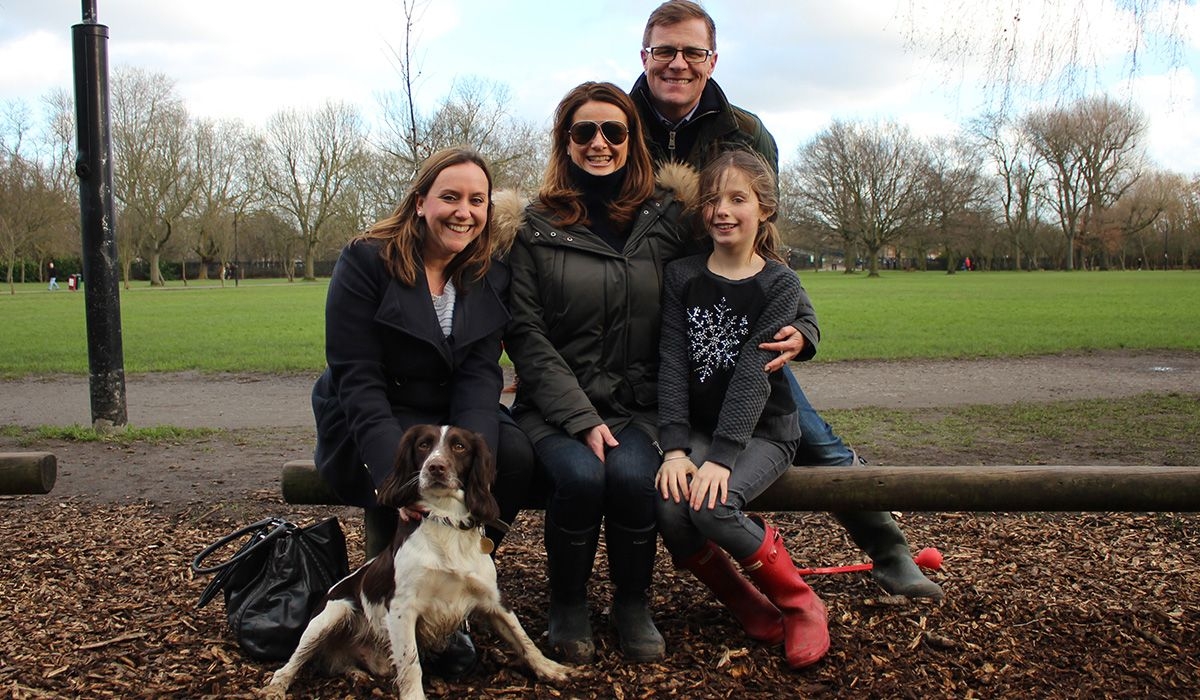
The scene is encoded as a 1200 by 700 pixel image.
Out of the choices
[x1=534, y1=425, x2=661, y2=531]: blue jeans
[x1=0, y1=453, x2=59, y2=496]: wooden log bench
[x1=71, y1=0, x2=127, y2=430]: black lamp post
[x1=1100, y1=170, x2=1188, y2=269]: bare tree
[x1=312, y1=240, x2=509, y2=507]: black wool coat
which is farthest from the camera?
[x1=1100, y1=170, x2=1188, y2=269]: bare tree

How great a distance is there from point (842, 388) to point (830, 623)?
299 inches

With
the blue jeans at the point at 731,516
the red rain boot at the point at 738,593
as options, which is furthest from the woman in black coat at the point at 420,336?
the red rain boot at the point at 738,593

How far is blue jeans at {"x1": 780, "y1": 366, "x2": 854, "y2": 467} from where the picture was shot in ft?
13.5

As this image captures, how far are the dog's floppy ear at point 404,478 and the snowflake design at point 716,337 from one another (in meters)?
1.17

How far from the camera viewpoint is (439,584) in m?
3.29

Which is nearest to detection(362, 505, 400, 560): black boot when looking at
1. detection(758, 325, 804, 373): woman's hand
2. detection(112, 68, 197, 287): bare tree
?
detection(758, 325, 804, 373): woman's hand

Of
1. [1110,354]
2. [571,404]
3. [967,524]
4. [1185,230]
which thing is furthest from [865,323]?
[1185,230]

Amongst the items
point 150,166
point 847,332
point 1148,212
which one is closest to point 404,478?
point 847,332

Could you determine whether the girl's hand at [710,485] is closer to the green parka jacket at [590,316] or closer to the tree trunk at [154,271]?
the green parka jacket at [590,316]

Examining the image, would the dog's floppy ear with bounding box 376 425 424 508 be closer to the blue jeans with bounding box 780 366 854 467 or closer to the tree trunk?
the blue jeans with bounding box 780 366 854 467

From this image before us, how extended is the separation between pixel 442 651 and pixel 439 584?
13.5 inches

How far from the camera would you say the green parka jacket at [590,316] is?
12.9 ft

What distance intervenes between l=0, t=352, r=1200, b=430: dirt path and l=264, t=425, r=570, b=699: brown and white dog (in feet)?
19.4

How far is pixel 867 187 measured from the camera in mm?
69000
